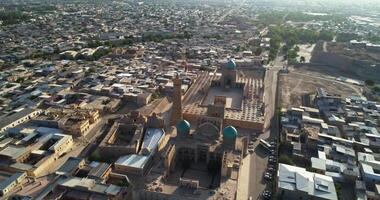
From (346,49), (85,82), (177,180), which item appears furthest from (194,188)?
(346,49)

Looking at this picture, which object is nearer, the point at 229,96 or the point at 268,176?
the point at 268,176

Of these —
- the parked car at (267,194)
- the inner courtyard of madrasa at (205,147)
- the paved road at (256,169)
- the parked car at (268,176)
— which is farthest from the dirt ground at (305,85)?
the parked car at (267,194)

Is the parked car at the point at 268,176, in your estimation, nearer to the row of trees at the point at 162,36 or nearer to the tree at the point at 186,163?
the tree at the point at 186,163

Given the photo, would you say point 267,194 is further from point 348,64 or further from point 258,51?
point 258,51

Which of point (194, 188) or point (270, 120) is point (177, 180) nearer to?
point (194, 188)

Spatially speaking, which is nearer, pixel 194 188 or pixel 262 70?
pixel 194 188

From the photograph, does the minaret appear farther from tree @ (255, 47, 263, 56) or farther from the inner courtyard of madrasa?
tree @ (255, 47, 263, 56)

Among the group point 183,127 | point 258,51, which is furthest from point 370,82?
point 183,127
